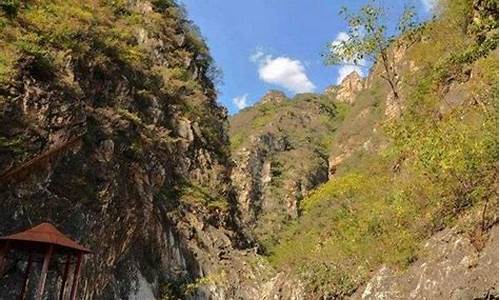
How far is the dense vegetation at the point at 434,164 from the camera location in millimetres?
15859

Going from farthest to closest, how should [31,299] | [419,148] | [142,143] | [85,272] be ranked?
[142,143]
[419,148]
[85,272]
[31,299]

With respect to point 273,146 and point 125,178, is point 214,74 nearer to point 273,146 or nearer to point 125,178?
point 125,178

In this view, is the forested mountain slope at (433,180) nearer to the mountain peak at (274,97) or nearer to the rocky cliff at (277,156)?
the rocky cliff at (277,156)

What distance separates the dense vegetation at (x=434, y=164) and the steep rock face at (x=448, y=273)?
46 cm

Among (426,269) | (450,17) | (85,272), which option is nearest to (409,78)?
(450,17)

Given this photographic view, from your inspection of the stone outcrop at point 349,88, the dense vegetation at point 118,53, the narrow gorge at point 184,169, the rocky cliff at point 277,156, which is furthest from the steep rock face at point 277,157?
the narrow gorge at point 184,169

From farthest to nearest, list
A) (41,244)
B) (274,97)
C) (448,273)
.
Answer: (274,97) → (448,273) → (41,244)

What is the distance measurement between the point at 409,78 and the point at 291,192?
44.0 meters

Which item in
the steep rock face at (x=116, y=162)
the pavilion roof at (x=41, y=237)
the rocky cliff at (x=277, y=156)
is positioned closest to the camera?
the pavilion roof at (x=41, y=237)

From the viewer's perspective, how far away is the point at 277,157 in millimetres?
82250

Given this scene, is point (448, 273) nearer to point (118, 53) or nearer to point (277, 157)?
point (118, 53)

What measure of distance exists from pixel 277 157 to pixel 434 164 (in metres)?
65.6

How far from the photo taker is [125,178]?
19422 mm

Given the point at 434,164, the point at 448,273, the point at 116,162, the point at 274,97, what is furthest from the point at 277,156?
the point at 448,273
